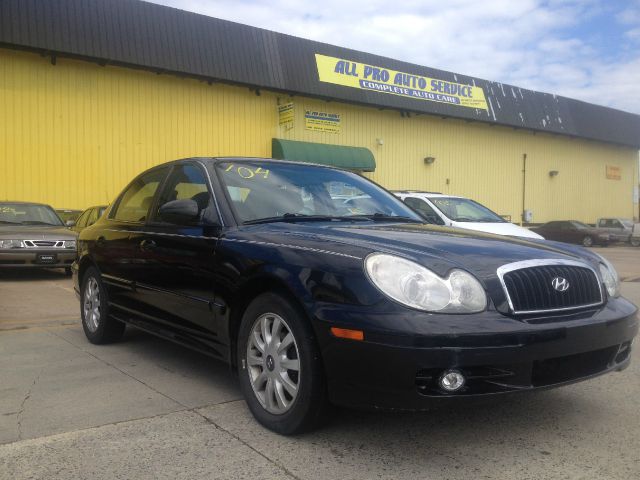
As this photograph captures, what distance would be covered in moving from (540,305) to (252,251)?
1569 millimetres

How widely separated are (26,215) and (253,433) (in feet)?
33.7

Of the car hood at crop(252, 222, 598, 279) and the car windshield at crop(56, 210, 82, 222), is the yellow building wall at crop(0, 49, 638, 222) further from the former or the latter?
the car hood at crop(252, 222, 598, 279)

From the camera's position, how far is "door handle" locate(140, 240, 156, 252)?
14.7 ft

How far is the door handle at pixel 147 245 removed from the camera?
448cm

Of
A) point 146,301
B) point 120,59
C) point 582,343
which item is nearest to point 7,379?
point 146,301

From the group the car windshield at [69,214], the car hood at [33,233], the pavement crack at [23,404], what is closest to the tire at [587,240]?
the car windshield at [69,214]

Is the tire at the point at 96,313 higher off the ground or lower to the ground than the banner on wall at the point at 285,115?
lower

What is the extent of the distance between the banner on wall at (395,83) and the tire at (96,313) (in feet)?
52.6

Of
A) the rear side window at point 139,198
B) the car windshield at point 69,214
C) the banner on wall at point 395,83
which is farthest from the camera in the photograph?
the banner on wall at point 395,83

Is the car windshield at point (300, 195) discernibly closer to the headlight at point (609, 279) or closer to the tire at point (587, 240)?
the headlight at point (609, 279)

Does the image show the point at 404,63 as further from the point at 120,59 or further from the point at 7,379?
the point at 7,379

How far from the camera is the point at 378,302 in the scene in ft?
9.34

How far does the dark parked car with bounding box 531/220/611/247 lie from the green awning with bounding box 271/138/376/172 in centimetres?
1095

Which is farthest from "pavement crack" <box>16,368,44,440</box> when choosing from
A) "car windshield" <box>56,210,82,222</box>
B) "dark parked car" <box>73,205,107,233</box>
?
"car windshield" <box>56,210,82,222</box>
